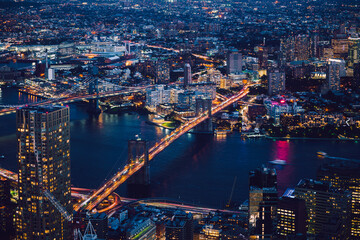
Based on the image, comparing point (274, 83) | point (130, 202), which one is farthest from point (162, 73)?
point (130, 202)

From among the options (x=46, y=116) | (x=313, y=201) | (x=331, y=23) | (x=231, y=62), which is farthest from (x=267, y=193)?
(x=331, y=23)

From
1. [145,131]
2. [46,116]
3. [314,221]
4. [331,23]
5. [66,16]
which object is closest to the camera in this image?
[46,116]

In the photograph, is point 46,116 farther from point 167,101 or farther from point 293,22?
point 293,22

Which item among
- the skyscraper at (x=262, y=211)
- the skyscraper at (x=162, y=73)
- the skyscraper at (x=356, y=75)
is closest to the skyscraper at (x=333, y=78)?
the skyscraper at (x=356, y=75)

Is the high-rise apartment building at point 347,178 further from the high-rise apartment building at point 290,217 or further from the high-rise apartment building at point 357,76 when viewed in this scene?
the high-rise apartment building at point 357,76

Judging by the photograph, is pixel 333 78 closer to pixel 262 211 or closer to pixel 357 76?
pixel 357 76

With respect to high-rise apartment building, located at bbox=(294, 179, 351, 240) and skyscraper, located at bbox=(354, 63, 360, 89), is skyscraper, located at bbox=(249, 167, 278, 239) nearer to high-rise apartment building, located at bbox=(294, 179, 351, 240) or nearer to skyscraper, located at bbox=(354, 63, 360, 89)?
high-rise apartment building, located at bbox=(294, 179, 351, 240)

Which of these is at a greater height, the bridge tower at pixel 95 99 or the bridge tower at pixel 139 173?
the bridge tower at pixel 95 99
